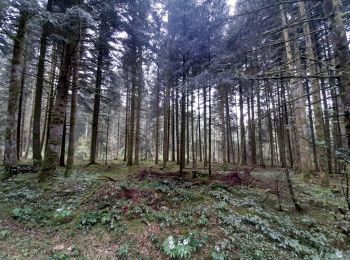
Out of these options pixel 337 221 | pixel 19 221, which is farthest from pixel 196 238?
pixel 19 221

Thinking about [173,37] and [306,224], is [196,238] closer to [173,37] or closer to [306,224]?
[306,224]

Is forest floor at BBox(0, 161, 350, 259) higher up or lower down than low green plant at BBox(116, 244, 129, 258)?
higher up

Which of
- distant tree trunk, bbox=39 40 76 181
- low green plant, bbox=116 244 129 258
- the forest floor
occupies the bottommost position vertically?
low green plant, bbox=116 244 129 258

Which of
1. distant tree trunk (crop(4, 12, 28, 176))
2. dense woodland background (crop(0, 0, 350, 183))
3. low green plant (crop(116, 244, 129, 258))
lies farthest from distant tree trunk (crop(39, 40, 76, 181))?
low green plant (crop(116, 244, 129, 258))

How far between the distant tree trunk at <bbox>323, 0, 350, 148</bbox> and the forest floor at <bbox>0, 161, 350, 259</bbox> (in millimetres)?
2411

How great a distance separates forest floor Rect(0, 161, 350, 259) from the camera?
389 cm

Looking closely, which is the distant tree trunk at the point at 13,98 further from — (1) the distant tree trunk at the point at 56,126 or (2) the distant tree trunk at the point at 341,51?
(2) the distant tree trunk at the point at 341,51

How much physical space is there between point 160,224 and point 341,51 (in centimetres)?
464

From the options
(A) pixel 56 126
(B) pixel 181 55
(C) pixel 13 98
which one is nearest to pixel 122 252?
(A) pixel 56 126

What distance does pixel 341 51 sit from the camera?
269 cm

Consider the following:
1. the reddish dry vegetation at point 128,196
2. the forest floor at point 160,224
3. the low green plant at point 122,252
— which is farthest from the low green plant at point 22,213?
the low green plant at point 122,252

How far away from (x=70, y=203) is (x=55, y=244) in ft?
5.72

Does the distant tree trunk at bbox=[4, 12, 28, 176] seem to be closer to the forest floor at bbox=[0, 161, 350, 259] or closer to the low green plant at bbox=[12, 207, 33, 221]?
the forest floor at bbox=[0, 161, 350, 259]

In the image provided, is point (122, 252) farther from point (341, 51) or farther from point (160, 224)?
point (341, 51)
